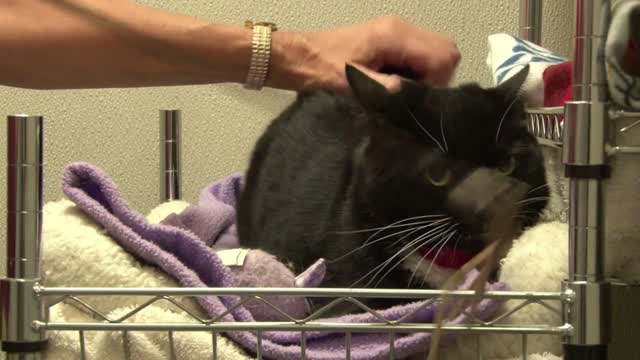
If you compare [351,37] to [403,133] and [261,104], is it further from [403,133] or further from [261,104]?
[261,104]

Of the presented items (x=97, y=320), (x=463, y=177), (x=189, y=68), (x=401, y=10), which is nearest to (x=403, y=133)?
(x=463, y=177)

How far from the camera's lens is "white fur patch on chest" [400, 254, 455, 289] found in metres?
0.70

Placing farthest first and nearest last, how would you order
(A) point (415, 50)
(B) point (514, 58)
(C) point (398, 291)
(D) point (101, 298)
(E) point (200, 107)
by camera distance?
(E) point (200, 107) < (B) point (514, 58) < (A) point (415, 50) < (D) point (101, 298) < (C) point (398, 291)

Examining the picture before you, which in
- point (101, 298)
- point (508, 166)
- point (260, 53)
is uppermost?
point (260, 53)

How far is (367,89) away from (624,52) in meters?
0.28

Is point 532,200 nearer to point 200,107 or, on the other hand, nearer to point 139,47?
point 139,47

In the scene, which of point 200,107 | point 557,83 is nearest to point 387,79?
point 557,83

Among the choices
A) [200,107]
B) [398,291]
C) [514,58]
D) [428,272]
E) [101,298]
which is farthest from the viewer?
[200,107]

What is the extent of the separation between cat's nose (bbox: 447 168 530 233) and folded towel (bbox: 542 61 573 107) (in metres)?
0.10

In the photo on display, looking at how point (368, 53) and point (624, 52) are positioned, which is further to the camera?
point (368, 53)

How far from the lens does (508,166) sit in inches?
28.2

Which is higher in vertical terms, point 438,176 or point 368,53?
point 368,53

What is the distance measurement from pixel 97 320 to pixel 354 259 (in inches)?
10.4

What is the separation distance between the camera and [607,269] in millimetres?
528
